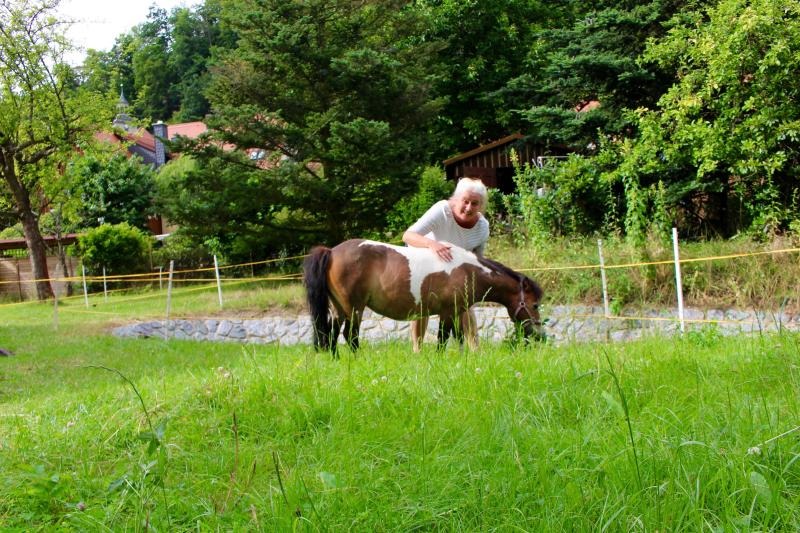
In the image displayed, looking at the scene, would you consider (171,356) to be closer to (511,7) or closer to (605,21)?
(605,21)

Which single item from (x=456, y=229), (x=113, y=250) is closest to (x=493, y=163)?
(x=113, y=250)

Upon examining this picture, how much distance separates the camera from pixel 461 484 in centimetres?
228

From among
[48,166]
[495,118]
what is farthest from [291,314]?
[48,166]

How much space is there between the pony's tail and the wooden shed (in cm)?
1730

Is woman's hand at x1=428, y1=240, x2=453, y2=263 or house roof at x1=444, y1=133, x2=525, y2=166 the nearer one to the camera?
woman's hand at x1=428, y1=240, x2=453, y2=263

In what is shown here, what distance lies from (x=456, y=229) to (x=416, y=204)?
609 inches

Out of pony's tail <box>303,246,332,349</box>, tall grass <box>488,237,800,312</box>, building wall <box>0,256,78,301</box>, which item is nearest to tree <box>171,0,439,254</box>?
tall grass <box>488,237,800,312</box>

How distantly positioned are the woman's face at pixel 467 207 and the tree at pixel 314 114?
12.4 meters

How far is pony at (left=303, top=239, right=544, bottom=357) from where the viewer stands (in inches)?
203

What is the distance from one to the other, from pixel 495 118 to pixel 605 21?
1205 centimetres

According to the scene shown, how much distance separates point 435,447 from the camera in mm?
2619

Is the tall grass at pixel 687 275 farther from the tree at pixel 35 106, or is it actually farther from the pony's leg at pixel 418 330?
the tree at pixel 35 106

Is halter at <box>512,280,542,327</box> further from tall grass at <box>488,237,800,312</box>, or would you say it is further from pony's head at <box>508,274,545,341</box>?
tall grass at <box>488,237,800,312</box>

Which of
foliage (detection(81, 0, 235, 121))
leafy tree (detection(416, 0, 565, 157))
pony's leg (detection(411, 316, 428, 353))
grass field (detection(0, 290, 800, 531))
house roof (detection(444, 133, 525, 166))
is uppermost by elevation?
foliage (detection(81, 0, 235, 121))
